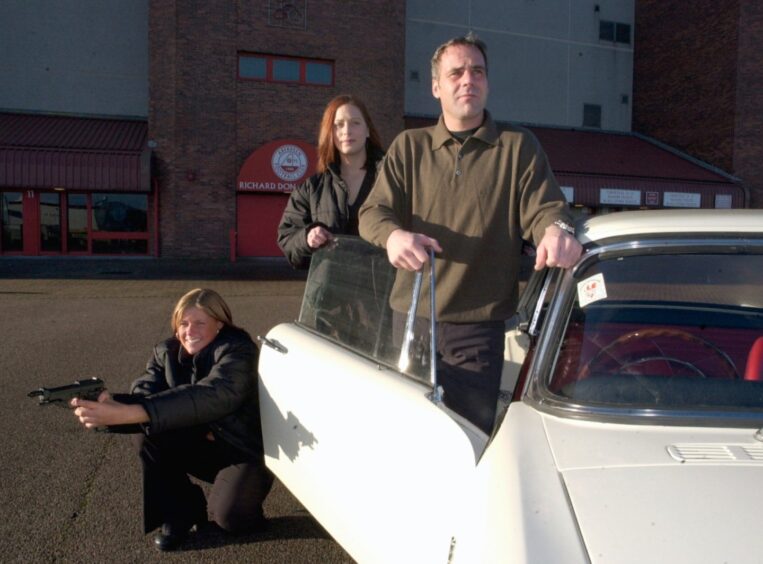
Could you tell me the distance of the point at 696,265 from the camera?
6.76 ft

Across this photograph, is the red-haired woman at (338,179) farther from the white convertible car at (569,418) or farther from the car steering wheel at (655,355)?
the car steering wheel at (655,355)

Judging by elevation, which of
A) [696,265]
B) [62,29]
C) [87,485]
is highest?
[62,29]

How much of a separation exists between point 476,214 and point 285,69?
62.3 feet

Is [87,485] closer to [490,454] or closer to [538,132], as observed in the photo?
[490,454]

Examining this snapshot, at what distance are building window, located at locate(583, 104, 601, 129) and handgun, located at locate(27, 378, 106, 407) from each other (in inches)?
989

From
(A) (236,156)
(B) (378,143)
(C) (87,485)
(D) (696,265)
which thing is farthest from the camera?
(A) (236,156)

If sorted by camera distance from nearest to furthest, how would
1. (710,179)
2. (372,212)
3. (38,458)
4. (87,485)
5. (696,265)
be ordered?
(696,265) → (372,212) → (87,485) → (38,458) → (710,179)

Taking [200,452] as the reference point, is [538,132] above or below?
above

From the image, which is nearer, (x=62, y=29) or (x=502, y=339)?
(x=502, y=339)

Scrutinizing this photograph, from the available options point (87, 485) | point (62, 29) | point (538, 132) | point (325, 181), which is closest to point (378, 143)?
point (325, 181)

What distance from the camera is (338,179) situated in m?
3.28

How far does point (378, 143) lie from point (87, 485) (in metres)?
2.48

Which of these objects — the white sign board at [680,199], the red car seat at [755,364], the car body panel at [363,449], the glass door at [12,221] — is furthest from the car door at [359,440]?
the white sign board at [680,199]

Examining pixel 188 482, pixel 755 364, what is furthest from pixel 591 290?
pixel 188 482
